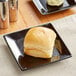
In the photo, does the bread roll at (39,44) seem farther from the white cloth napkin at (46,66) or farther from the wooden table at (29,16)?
the wooden table at (29,16)

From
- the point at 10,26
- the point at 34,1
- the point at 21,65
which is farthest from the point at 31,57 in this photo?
the point at 34,1

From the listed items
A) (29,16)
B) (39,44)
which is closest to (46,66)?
(39,44)

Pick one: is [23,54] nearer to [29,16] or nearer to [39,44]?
[39,44]

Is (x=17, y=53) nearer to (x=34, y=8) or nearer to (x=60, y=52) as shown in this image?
(x=60, y=52)

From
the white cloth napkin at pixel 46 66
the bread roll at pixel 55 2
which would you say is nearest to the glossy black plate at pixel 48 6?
the bread roll at pixel 55 2

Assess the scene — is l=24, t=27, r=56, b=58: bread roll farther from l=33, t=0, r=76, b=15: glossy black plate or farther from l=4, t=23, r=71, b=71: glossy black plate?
l=33, t=0, r=76, b=15: glossy black plate
